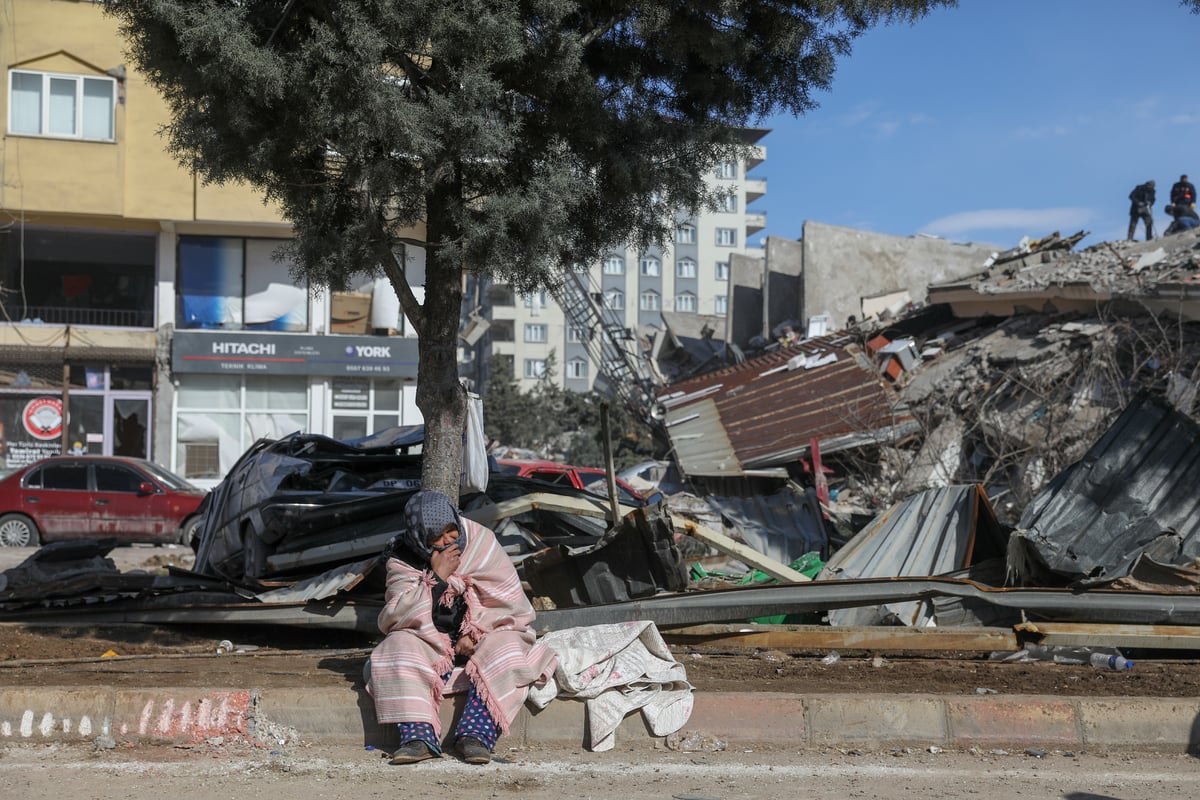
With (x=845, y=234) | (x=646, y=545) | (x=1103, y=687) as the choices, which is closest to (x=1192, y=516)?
(x=1103, y=687)

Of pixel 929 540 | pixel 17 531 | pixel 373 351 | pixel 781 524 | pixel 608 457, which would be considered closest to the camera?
pixel 608 457

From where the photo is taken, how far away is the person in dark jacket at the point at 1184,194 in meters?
25.7

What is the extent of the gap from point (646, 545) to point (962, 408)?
13.0m

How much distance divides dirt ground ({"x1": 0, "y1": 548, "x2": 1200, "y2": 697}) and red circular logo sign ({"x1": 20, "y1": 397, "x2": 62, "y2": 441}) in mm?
18567

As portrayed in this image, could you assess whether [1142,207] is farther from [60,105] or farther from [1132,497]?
[60,105]

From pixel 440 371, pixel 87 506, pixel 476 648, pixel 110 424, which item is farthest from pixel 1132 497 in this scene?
pixel 110 424

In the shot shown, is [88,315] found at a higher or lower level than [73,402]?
higher

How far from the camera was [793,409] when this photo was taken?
21.9 metres

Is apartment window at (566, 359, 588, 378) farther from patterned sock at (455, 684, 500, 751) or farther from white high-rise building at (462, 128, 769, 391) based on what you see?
patterned sock at (455, 684, 500, 751)

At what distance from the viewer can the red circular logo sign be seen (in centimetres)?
2436

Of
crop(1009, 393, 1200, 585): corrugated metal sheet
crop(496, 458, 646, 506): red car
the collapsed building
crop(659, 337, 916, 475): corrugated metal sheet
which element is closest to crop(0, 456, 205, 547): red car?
crop(496, 458, 646, 506): red car

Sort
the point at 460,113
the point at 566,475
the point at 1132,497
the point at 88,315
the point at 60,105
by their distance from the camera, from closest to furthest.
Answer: the point at 460,113 < the point at 1132,497 < the point at 566,475 < the point at 60,105 < the point at 88,315

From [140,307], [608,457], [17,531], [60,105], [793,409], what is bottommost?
[17,531]

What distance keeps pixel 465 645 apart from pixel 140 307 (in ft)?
73.4
